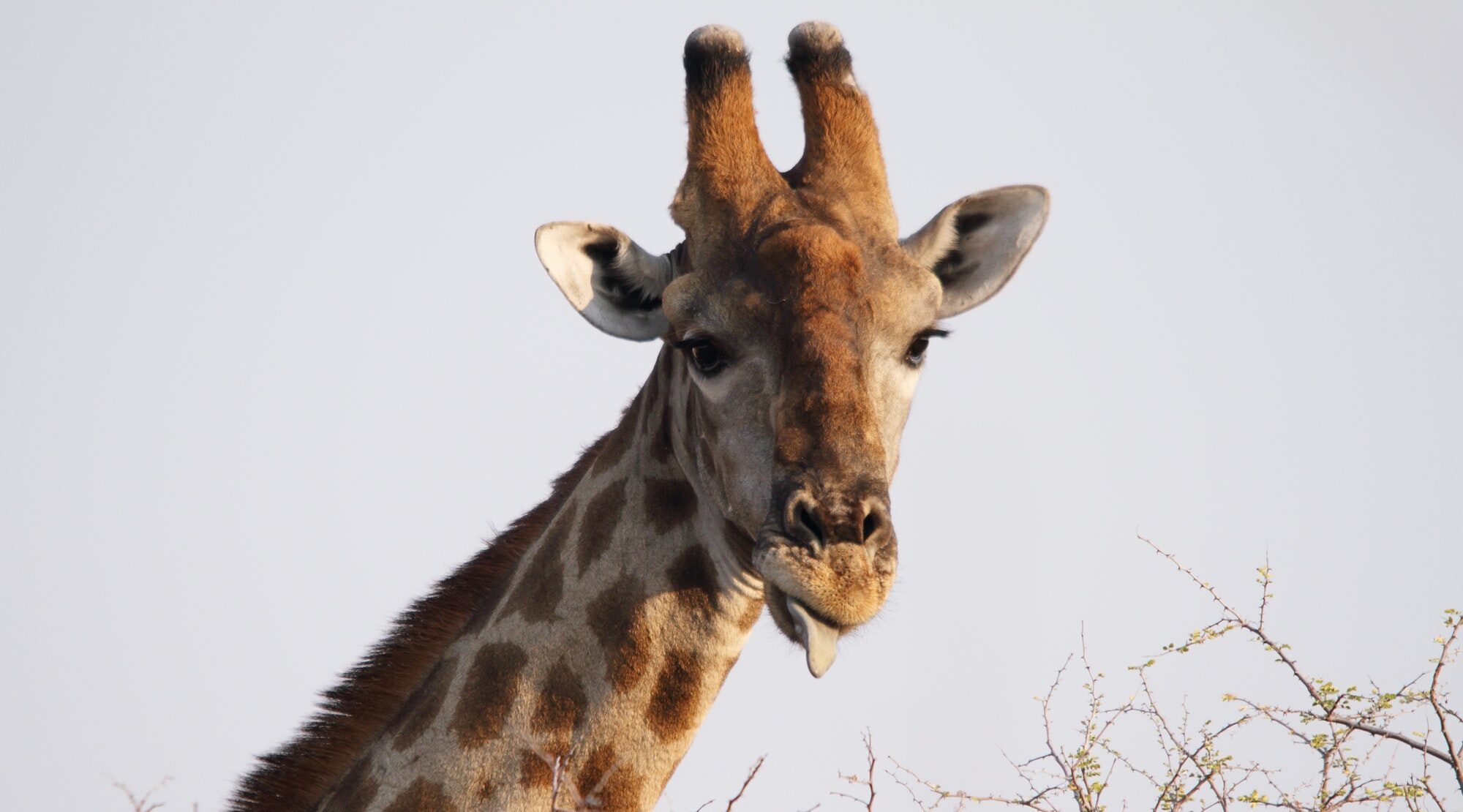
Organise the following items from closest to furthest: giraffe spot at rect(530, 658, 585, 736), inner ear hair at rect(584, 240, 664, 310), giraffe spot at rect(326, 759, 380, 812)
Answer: giraffe spot at rect(530, 658, 585, 736) → giraffe spot at rect(326, 759, 380, 812) → inner ear hair at rect(584, 240, 664, 310)

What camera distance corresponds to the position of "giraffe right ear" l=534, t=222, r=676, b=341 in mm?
5910

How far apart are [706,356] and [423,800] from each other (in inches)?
74.7

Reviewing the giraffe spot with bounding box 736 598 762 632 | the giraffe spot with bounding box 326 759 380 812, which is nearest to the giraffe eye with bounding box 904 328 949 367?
the giraffe spot with bounding box 736 598 762 632

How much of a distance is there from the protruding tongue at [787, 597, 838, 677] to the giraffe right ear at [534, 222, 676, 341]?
1.60 meters

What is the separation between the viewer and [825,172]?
6.40 meters

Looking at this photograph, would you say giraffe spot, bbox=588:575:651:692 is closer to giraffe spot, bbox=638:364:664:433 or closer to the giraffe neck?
the giraffe neck

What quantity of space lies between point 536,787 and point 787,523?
1388 mm

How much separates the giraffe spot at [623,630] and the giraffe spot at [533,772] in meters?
0.37

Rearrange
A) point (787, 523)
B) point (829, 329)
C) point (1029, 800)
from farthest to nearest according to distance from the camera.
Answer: point (1029, 800) < point (829, 329) < point (787, 523)

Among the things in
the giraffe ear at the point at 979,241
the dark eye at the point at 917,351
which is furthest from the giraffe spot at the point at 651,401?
the giraffe ear at the point at 979,241

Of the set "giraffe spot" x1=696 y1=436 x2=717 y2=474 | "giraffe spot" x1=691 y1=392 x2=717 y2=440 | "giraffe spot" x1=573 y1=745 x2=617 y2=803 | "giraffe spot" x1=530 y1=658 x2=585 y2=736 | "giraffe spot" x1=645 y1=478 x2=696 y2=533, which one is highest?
"giraffe spot" x1=691 y1=392 x2=717 y2=440

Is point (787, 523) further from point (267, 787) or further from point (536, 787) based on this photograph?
point (267, 787)

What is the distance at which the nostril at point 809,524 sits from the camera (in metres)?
4.88

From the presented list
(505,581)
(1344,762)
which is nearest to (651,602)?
(505,581)
